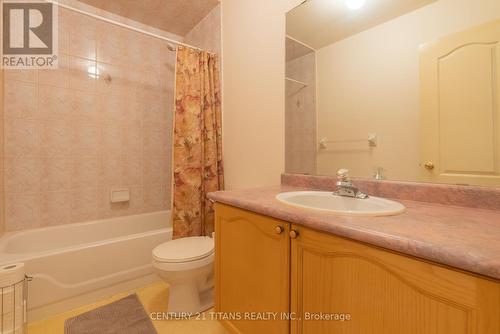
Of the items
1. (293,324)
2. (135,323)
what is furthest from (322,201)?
(135,323)

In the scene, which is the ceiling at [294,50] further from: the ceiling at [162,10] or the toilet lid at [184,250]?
the toilet lid at [184,250]

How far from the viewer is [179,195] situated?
5.54ft

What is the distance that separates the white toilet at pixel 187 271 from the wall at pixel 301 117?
0.74m

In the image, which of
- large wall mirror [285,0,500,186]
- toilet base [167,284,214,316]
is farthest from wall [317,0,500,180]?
toilet base [167,284,214,316]

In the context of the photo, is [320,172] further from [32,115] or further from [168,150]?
[32,115]

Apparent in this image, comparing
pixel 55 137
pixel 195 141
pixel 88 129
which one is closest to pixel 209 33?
pixel 195 141

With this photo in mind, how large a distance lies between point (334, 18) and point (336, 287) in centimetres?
129

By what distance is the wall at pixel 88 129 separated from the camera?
1771mm

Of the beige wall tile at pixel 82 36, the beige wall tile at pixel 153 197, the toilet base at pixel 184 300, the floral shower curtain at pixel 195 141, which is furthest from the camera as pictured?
the beige wall tile at pixel 153 197

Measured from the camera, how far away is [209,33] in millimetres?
2086

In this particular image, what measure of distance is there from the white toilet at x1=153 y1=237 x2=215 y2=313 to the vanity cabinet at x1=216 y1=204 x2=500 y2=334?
354 mm

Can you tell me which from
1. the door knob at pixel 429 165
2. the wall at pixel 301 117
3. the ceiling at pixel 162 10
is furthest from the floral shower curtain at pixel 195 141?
the door knob at pixel 429 165

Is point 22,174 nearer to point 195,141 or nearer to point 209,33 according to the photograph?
point 195,141

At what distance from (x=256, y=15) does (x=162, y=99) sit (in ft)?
4.39
